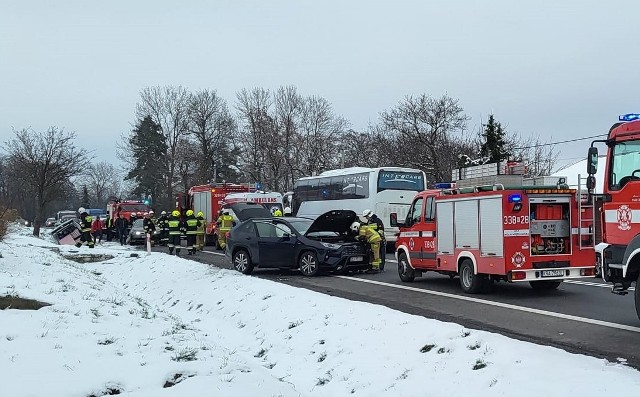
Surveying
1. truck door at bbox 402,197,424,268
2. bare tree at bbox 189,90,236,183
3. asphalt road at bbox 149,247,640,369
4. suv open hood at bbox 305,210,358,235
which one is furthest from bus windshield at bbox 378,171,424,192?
bare tree at bbox 189,90,236,183

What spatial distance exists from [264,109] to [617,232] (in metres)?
56.4

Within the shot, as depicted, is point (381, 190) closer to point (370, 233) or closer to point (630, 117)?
point (370, 233)

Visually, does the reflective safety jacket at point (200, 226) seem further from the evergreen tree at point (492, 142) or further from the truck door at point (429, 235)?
the evergreen tree at point (492, 142)

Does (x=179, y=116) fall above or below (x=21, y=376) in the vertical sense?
above

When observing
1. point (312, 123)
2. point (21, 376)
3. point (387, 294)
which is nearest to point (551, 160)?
point (312, 123)

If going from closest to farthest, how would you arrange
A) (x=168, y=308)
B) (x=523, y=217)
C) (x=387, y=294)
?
(x=523, y=217)
(x=387, y=294)
(x=168, y=308)

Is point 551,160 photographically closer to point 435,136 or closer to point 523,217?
point 435,136

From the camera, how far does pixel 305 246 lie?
16.5 meters

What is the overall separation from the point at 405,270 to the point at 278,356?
6.48 meters

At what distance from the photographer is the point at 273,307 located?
11.7 metres

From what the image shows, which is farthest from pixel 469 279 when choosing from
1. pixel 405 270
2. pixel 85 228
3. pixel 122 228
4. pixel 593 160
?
pixel 122 228

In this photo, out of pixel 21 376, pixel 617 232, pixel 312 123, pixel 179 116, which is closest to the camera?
pixel 21 376

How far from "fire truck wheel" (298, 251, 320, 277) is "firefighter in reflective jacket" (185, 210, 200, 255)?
827cm

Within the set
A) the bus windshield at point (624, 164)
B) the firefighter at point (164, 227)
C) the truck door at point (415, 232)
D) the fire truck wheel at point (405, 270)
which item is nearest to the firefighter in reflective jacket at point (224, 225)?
the firefighter at point (164, 227)
